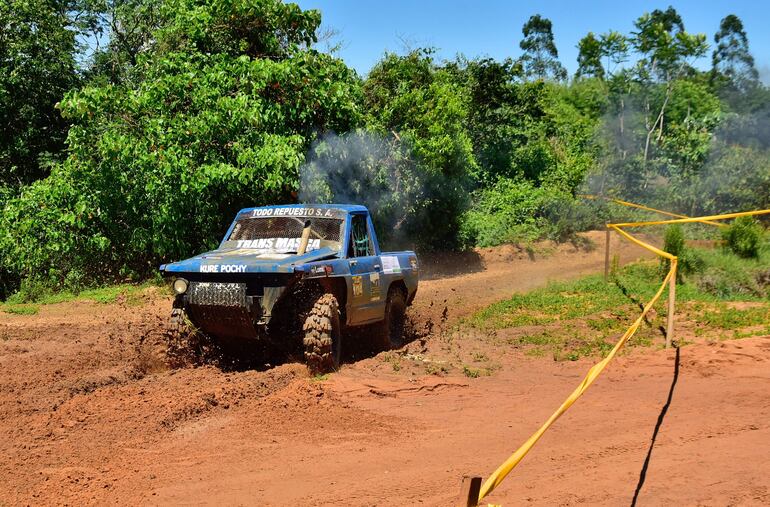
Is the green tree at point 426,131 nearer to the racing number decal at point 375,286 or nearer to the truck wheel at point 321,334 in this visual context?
the racing number decal at point 375,286

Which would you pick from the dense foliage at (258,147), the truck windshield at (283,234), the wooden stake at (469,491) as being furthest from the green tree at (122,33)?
the wooden stake at (469,491)

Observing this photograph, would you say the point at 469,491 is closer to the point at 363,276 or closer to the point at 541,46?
the point at 363,276

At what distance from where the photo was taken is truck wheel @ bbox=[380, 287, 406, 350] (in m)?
9.83

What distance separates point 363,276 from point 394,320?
1.69 m

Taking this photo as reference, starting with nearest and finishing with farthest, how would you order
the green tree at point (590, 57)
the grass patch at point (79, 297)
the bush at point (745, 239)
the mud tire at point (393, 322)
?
the mud tire at point (393, 322) < the grass patch at point (79, 297) < the bush at point (745, 239) < the green tree at point (590, 57)

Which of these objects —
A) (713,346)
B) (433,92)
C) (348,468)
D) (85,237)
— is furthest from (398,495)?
(433,92)

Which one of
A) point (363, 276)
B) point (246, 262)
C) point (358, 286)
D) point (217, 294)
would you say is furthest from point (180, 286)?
point (363, 276)

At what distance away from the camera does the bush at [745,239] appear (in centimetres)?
1598

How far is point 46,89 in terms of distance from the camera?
19.5 metres

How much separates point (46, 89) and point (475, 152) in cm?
1315

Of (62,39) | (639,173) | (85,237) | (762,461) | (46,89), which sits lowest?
(762,461)

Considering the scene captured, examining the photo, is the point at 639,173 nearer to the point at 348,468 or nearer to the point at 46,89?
the point at 46,89

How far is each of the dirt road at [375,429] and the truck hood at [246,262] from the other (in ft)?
3.69

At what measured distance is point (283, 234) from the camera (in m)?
9.04
